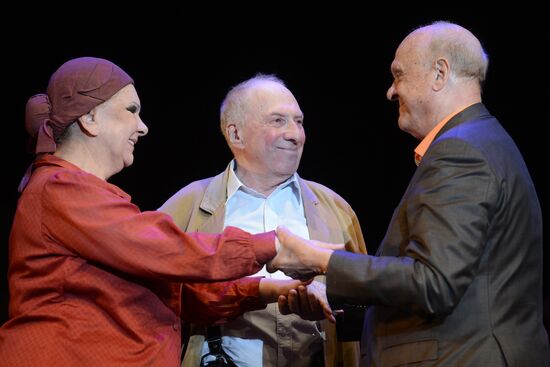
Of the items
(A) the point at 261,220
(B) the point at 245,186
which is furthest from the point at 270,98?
(A) the point at 261,220

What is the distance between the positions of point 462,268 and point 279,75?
271cm

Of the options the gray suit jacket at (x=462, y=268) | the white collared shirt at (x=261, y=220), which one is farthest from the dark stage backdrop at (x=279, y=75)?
the gray suit jacket at (x=462, y=268)

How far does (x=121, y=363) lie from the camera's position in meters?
2.15

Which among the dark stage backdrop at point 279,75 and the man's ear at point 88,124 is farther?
the dark stage backdrop at point 279,75

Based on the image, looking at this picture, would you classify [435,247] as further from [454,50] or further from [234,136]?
[234,136]

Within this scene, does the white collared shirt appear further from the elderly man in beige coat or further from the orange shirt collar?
the orange shirt collar

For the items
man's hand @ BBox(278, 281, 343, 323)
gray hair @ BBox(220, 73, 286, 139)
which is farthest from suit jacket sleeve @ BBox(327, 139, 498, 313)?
gray hair @ BBox(220, 73, 286, 139)

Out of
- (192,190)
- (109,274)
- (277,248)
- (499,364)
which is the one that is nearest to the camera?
(499,364)

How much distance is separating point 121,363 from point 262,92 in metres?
1.83

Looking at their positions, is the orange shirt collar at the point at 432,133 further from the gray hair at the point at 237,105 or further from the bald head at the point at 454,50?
the gray hair at the point at 237,105

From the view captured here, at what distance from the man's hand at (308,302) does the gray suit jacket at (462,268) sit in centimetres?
62

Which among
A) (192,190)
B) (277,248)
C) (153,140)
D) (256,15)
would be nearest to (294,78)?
(256,15)

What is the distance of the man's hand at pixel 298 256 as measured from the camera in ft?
7.60

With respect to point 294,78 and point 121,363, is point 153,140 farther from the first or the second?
point 121,363
